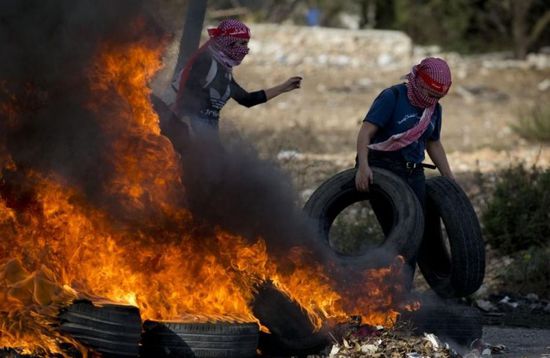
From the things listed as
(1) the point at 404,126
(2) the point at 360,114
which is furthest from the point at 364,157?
(2) the point at 360,114

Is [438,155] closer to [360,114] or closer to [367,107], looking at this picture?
[360,114]

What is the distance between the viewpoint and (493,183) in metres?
15.7

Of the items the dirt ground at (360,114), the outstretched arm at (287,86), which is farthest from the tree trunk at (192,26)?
the dirt ground at (360,114)

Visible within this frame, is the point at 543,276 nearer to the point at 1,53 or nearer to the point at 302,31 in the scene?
the point at 1,53

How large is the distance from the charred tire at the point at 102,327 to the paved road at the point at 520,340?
2798 millimetres

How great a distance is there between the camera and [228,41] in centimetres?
968

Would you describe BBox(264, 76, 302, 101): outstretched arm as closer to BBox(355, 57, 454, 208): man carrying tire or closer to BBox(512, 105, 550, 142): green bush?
BBox(355, 57, 454, 208): man carrying tire

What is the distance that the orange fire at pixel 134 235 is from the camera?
7.51 metres

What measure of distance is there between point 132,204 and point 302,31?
78.9 feet

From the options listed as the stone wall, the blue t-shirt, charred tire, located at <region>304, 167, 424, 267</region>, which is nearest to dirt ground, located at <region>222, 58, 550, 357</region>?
→ the stone wall

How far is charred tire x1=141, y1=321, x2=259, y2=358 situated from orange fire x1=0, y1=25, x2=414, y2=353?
5.8 inches

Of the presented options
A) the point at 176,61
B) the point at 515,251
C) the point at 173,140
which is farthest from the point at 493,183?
the point at 173,140

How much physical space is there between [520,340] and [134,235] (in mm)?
3305

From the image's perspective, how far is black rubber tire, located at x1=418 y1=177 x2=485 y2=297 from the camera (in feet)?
29.6
